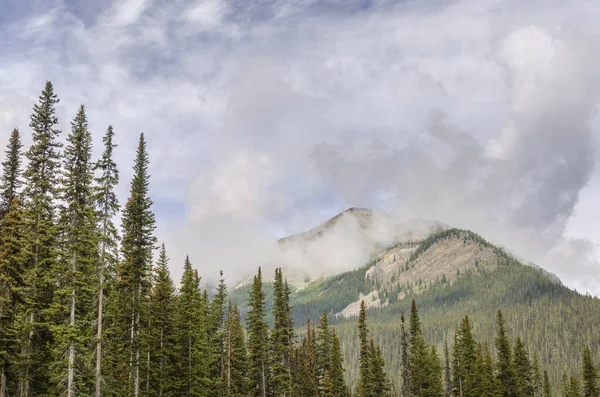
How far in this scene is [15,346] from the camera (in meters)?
33.0

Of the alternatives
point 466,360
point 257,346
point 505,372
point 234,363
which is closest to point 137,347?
point 257,346

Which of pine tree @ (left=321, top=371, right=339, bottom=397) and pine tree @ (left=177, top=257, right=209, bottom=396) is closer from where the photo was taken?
pine tree @ (left=177, top=257, right=209, bottom=396)

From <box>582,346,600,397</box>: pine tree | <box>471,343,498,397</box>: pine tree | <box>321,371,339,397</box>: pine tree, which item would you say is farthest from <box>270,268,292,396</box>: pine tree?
<box>582,346,600,397</box>: pine tree

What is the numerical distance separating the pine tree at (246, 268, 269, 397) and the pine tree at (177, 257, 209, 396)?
10999 millimetres

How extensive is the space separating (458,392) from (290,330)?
149 ft

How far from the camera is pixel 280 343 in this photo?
6862 cm

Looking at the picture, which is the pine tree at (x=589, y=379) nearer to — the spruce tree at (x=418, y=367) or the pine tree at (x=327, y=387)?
the spruce tree at (x=418, y=367)

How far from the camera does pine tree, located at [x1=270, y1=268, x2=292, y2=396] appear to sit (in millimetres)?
66688

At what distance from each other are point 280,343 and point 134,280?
104 ft

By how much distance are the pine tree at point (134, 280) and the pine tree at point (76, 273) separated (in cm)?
819

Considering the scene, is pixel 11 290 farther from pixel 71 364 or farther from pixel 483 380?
pixel 483 380

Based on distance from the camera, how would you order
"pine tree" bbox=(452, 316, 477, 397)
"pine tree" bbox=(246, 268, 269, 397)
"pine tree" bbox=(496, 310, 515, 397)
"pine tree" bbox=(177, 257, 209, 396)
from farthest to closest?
"pine tree" bbox=(452, 316, 477, 397)
"pine tree" bbox=(496, 310, 515, 397)
"pine tree" bbox=(246, 268, 269, 397)
"pine tree" bbox=(177, 257, 209, 396)

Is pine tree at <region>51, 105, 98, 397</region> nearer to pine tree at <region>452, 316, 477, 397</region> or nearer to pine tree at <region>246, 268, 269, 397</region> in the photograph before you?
pine tree at <region>246, 268, 269, 397</region>

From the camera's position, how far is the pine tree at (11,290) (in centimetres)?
3232
